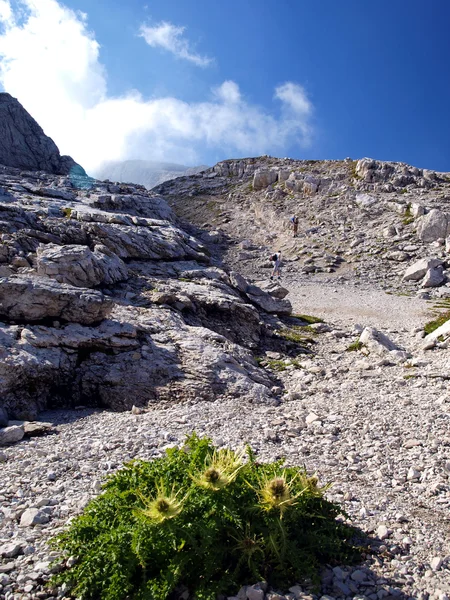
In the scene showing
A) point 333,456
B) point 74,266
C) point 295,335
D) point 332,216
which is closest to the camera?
point 333,456

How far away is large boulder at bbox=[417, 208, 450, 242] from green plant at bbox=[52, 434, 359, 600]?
42961mm

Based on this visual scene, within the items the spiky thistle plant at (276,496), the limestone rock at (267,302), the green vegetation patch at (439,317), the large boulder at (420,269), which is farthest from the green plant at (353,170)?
the spiky thistle plant at (276,496)

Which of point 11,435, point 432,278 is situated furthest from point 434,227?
point 11,435

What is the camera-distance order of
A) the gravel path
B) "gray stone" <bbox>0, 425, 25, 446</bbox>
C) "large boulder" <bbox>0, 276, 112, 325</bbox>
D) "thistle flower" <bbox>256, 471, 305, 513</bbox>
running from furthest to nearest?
the gravel path
"large boulder" <bbox>0, 276, 112, 325</bbox>
"gray stone" <bbox>0, 425, 25, 446</bbox>
"thistle flower" <bbox>256, 471, 305, 513</bbox>

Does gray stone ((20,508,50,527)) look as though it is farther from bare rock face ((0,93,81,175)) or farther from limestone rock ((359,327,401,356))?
bare rock face ((0,93,81,175))

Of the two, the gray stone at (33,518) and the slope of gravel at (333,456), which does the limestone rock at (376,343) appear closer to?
the slope of gravel at (333,456)

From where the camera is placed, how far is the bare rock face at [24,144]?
7294 cm

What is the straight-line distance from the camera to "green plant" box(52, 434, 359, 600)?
4.27m

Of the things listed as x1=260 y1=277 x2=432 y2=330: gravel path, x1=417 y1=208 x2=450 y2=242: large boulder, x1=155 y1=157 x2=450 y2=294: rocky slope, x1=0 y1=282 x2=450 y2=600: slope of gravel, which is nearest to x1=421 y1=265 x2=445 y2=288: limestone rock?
x1=155 y1=157 x2=450 y2=294: rocky slope

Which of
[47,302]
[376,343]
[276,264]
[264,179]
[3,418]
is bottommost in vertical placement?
[3,418]

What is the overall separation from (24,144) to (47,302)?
241 feet

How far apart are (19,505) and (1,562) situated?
5.14 feet

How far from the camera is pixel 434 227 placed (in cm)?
4262

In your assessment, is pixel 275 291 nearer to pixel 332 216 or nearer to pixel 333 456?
pixel 333 456
